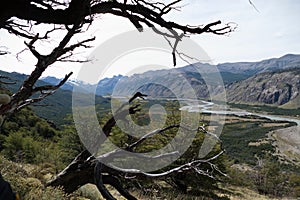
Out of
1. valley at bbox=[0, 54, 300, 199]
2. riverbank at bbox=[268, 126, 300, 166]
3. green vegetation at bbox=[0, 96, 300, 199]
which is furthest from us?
riverbank at bbox=[268, 126, 300, 166]

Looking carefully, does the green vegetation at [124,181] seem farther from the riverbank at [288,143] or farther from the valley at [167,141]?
the riverbank at [288,143]

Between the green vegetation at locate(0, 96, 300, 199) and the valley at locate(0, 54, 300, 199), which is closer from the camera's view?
the green vegetation at locate(0, 96, 300, 199)

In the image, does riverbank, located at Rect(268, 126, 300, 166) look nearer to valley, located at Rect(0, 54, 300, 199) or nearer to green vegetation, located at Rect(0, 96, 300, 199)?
valley, located at Rect(0, 54, 300, 199)

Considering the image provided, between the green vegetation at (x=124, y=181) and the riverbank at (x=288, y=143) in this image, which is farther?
the riverbank at (x=288, y=143)

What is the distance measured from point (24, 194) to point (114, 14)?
3.24m

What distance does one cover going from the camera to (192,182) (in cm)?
1855

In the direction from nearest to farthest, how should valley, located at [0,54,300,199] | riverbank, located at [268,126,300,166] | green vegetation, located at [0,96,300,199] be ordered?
green vegetation, located at [0,96,300,199] < valley, located at [0,54,300,199] < riverbank, located at [268,126,300,166]

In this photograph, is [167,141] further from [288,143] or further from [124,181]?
[288,143]

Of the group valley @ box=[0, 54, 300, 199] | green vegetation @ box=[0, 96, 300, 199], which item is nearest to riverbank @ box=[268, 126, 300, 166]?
valley @ box=[0, 54, 300, 199]

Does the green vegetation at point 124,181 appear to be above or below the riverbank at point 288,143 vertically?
above

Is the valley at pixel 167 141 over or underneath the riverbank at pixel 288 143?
over

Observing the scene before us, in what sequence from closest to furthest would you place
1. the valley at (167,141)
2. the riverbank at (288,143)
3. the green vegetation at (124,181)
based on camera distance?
1. the green vegetation at (124,181)
2. the valley at (167,141)
3. the riverbank at (288,143)

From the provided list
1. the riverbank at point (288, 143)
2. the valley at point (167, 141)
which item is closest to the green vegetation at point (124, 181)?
the valley at point (167, 141)

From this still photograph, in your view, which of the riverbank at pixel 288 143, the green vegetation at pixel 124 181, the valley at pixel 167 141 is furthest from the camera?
the riverbank at pixel 288 143
